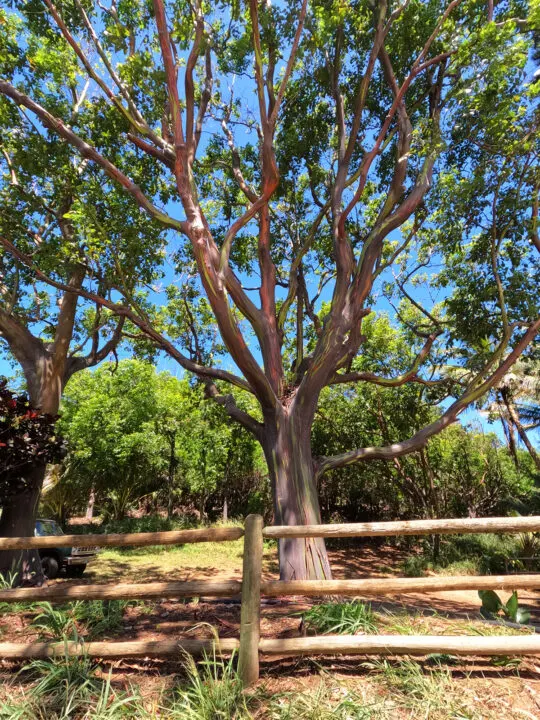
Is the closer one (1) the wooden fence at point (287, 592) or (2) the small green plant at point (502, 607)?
(1) the wooden fence at point (287, 592)

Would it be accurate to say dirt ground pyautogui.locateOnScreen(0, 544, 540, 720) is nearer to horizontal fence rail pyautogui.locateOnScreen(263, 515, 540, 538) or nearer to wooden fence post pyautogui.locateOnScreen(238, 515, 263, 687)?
wooden fence post pyautogui.locateOnScreen(238, 515, 263, 687)

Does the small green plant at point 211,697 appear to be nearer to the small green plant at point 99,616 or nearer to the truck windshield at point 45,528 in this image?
the small green plant at point 99,616

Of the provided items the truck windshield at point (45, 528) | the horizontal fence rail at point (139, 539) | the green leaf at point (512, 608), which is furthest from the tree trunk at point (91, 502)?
the green leaf at point (512, 608)

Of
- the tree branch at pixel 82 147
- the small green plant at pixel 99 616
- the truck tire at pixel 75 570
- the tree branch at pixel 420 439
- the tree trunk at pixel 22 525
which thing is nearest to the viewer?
the small green plant at pixel 99 616

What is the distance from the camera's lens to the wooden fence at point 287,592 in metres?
3.02

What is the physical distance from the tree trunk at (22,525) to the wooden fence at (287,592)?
4.11 meters

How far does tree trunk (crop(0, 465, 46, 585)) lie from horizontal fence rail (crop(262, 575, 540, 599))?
5314mm

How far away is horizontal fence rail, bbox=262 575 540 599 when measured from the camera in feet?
10.3

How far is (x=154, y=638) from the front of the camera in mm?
3689

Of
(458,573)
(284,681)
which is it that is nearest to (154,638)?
(284,681)

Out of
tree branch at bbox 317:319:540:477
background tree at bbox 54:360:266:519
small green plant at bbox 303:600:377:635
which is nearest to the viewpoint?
small green plant at bbox 303:600:377:635

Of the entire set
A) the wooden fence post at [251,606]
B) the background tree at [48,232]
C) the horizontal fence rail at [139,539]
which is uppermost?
the background tree at [48,232]

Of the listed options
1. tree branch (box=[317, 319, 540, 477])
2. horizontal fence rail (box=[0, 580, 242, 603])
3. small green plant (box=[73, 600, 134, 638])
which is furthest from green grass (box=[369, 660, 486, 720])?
tree branch (box=[317, 319, 540, 477])

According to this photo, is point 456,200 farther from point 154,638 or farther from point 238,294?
point 154,638
